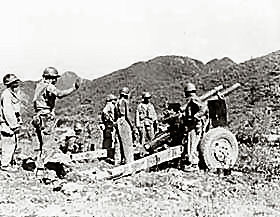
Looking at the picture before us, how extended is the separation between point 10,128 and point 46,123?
2.99 feet

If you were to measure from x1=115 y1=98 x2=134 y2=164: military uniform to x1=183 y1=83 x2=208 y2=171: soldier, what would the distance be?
4.02 ft

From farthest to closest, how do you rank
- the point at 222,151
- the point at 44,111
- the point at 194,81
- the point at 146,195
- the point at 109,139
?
the point at 194,81 → the point at 109,139 → the point at 222,151 → the point at 44,111 → the point at 146,195

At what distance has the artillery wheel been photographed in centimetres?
1157

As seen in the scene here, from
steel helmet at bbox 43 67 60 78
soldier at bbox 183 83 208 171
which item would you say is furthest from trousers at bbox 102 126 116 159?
steel helmet at bbox 43 67 60 78

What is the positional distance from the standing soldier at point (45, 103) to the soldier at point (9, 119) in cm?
67

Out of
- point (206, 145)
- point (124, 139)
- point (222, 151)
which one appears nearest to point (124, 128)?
point (124, 139)

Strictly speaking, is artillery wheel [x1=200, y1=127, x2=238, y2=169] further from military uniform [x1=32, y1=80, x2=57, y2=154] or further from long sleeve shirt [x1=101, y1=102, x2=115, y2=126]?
long sleeve shirt [x1=101, y1=102, x2=115, y2=126]

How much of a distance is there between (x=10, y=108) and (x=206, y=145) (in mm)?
4046

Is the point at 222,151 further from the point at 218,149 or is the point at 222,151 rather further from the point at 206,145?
the point at 206,145

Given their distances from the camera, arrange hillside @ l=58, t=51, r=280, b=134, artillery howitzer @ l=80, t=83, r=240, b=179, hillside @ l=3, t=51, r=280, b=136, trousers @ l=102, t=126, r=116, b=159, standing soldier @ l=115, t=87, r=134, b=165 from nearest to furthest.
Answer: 1. artillery howitzer @ l=80, t=83, r=240, b=179
2. standing soldier @ l=115, t=87, r=134, b=165
3. trousers @ l=102, t=126, r=116, b=159
4. hillside @ l=3, t=51, r=280, b=136
5. hillside @ l=58, t=51, r=280, b=134

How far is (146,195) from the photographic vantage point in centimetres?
955

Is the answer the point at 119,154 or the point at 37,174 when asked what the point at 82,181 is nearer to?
the point at 37,174

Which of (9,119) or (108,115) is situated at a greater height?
(108,115)

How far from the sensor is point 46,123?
11.2 m
